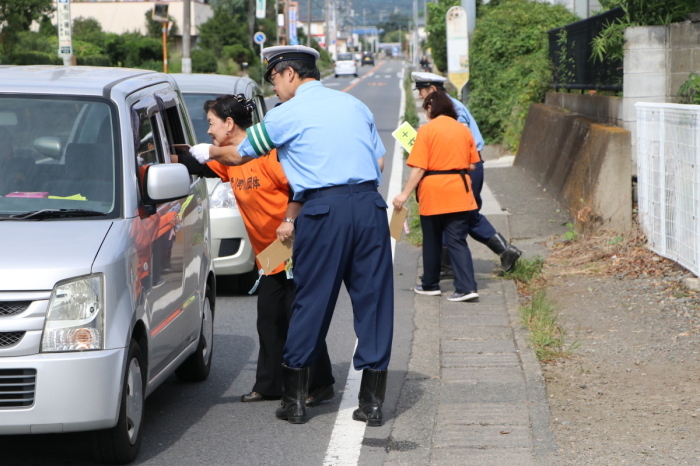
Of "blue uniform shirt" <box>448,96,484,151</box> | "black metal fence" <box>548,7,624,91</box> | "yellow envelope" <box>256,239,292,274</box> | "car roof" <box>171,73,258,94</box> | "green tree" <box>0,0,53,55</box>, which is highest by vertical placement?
"green tree" <box>0,0,53,55</box>

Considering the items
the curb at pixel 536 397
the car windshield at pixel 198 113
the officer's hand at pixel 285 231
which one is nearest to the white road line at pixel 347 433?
the curb at pixel 536 397

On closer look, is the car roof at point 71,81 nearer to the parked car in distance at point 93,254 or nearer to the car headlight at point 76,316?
the parked car in distance at point 93,254

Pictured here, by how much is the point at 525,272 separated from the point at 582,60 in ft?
19.4

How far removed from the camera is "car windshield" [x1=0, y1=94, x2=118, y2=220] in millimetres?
4871

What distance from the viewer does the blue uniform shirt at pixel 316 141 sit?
16.7 ft

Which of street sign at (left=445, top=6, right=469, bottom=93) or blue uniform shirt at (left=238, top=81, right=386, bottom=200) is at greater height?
street sign at (left=445, top=6, right=469, bottom=93)

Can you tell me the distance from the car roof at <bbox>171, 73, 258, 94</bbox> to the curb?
378 cm

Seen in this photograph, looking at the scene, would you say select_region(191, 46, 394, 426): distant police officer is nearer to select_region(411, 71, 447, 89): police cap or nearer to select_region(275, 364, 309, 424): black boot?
select_region(275, 364, 309, 424): black boot

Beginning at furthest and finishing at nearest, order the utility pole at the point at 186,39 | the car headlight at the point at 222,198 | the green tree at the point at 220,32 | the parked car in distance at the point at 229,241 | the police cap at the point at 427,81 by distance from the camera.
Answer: the green tree at the point at 220,32
the utility pole at the point at 186,39
the car headlight at the point at 222,198
the parked car in distance at the point at 229,241
the police cap at the point at 427,81

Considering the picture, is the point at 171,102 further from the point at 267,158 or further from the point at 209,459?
the point at 209,459

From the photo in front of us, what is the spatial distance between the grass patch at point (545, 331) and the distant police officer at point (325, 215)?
1777mm

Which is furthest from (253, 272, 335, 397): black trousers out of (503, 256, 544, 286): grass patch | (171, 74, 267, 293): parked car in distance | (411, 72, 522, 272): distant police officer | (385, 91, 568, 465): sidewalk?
(503, 256, 544, 286): grass patch

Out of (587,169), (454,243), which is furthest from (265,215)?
(587,169)

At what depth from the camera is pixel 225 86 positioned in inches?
403
